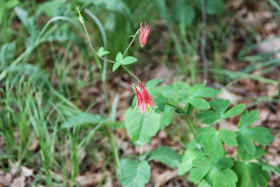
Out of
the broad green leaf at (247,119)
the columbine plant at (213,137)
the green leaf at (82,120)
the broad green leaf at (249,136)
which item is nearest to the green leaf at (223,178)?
the columbine plant at (213,137)

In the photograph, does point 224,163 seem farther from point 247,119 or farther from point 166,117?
point 166,117

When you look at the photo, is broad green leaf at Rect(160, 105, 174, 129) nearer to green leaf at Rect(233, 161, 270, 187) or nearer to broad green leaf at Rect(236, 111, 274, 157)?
broad green leaf at Rect(236, 111, 274, 157)

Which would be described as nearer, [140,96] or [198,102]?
[140,96]

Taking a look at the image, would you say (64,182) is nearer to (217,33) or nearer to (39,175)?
(39,175)

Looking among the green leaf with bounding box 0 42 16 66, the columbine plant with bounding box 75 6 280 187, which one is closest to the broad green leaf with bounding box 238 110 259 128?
the columbine plant with bounding box 75 6 280 187

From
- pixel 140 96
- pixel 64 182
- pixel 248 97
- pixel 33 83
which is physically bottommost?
pixel 248 97

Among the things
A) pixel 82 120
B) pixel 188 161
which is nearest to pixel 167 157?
pixel 188 161

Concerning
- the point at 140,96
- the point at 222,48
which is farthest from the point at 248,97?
the point at 140,96

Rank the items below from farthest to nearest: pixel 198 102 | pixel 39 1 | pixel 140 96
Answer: pixel 39 1, pixel 198 102, pixel 140 96
